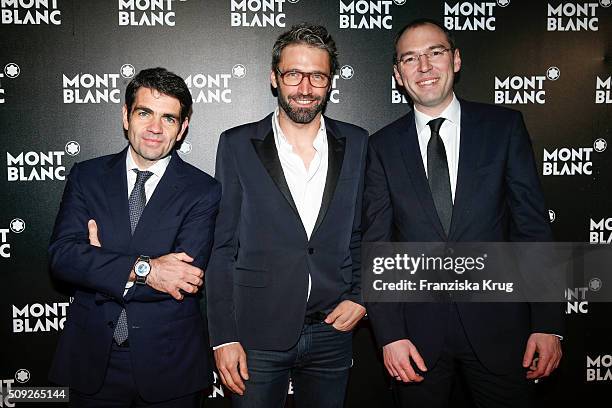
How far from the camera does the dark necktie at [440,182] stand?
2119 mm

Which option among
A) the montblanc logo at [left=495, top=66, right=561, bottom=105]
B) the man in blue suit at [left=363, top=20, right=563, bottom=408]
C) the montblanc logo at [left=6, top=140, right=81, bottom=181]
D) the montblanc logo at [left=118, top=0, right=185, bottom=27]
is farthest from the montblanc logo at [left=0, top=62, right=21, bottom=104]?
the montblanc logo at [left=495, top=66, right=561, bottom=105]

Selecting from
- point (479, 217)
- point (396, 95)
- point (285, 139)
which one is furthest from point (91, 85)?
point (479, 217)

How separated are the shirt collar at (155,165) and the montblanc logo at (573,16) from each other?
93.6 inches

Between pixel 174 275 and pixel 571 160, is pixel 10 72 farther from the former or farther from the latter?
pixel 571 160

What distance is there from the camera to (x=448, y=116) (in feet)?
7.32

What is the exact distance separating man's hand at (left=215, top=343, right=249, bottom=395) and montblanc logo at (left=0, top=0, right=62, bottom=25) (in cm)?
207

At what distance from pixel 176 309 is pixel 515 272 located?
1472 mm

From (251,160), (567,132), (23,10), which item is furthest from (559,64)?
(23,10)

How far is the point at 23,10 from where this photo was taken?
279 centimetres

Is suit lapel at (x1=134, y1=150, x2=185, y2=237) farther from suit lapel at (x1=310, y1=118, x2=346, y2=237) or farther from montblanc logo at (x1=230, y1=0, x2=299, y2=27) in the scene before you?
montblanc logo at (x1=230, y1=0, x2=299, y2=27)

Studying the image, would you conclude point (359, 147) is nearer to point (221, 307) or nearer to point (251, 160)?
point (251, 160)

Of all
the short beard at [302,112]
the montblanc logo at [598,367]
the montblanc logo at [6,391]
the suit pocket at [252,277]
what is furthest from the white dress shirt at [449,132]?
the montblanc logo at [6,391]

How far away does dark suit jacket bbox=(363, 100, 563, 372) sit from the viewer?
6.84ft
